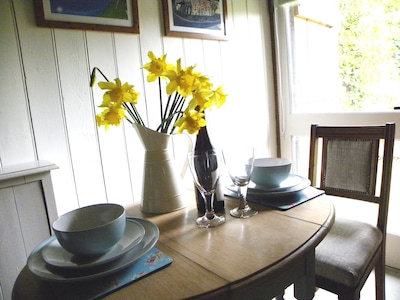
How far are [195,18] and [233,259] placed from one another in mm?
1440

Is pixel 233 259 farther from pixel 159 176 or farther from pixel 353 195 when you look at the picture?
pixel 353 195

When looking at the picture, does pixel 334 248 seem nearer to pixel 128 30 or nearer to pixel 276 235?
pixel 276 235

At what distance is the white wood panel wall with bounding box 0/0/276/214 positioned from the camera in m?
1.20

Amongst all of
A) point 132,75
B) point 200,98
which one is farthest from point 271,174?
point 132,75

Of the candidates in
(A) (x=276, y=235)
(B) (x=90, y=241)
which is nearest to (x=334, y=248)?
(A) (x=276, y=235)

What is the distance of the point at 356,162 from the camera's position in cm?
139

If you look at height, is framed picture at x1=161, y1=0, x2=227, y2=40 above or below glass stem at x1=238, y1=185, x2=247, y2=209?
above

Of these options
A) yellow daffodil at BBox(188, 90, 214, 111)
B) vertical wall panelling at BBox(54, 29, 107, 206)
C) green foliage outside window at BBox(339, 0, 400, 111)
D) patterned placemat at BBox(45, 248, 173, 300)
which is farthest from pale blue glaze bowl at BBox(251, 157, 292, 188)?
green foliage outside window at BBox(339, 0, 400, 111)

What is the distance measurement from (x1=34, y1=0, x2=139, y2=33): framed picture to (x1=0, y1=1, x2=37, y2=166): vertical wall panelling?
12 centimetres

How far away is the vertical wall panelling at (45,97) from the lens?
1.22m

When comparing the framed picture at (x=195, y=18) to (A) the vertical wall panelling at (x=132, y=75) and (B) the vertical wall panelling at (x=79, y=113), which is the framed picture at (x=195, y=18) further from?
(B) the vertical wall panelling at (x=79, y=113)

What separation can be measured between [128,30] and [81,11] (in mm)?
230

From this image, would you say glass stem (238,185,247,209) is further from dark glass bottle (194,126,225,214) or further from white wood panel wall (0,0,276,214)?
white wood panel wall (0,0,276,214)

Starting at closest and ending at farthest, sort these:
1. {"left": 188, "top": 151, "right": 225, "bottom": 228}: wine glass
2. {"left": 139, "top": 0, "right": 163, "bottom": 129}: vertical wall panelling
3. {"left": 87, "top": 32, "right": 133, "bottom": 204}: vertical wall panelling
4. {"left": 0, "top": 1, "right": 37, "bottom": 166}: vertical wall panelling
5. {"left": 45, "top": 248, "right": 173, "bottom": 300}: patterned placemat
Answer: {"left": 45, "top": 248, "right": 173, "bottom": 300}: patterned placemat → {"left": 188, "top": 151, "right": 225, "bottom": 228}: wine glass → {"left": 0, "top": 1, "right": 37, "bottom": 166}: vertical wall panelling → {"left": 87, "top": 32, "right": 133, "bottom": 204}: vertical wall panelling → {"left": 139, "top": 0, "right": 163, "bottom": 129}: vertical wall panelling
